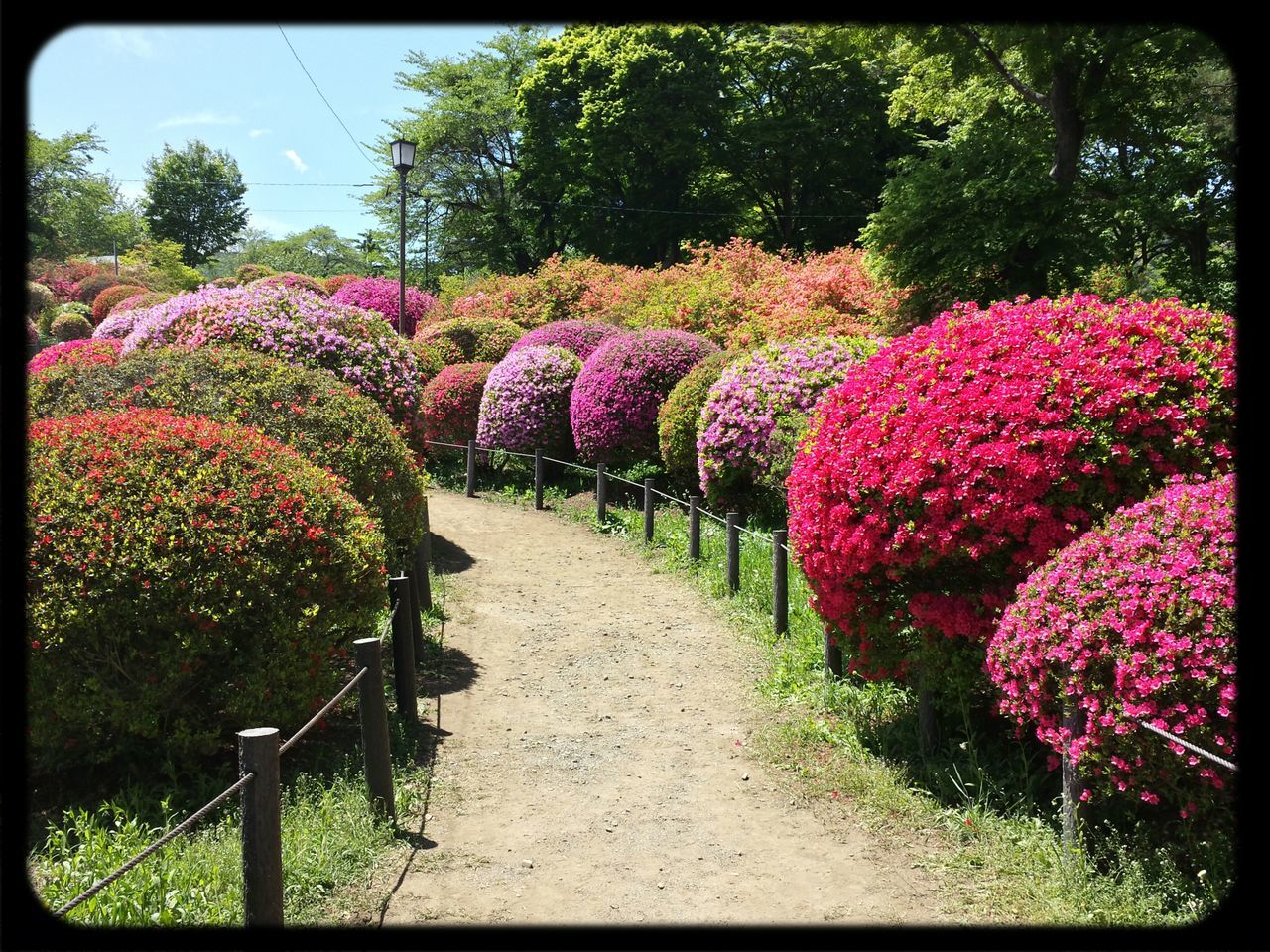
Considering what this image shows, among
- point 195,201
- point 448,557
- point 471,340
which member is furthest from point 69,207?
point 448,557

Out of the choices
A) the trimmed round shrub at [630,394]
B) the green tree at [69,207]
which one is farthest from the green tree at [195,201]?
the trimmed round shrub at [630,394]

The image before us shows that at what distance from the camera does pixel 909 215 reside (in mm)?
13805

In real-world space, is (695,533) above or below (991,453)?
below

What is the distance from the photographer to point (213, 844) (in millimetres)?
4223

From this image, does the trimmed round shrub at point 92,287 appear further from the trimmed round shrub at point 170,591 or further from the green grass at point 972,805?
the green grass at point 972,805

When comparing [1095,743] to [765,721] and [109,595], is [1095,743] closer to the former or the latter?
[765,721]

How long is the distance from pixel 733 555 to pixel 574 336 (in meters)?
10.8

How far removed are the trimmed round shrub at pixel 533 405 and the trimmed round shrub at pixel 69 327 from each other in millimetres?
23954

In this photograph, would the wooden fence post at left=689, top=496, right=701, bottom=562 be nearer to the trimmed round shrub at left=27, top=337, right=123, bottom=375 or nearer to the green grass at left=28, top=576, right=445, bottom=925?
the green grass at left=28, top=576, right=445, bottom=925

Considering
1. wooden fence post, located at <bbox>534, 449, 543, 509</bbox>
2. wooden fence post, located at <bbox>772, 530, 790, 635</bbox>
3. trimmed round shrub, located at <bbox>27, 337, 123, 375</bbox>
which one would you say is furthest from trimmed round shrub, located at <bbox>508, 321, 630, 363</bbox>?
wooden fence post, located at <bbox>772, 530, 790, 635</bbox>

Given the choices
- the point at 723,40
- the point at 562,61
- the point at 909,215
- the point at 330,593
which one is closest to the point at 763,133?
the point at 723,40

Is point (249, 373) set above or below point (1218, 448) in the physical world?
above

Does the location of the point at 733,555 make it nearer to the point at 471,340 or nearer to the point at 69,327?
the point at 471,340

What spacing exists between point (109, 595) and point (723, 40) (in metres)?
34.3
